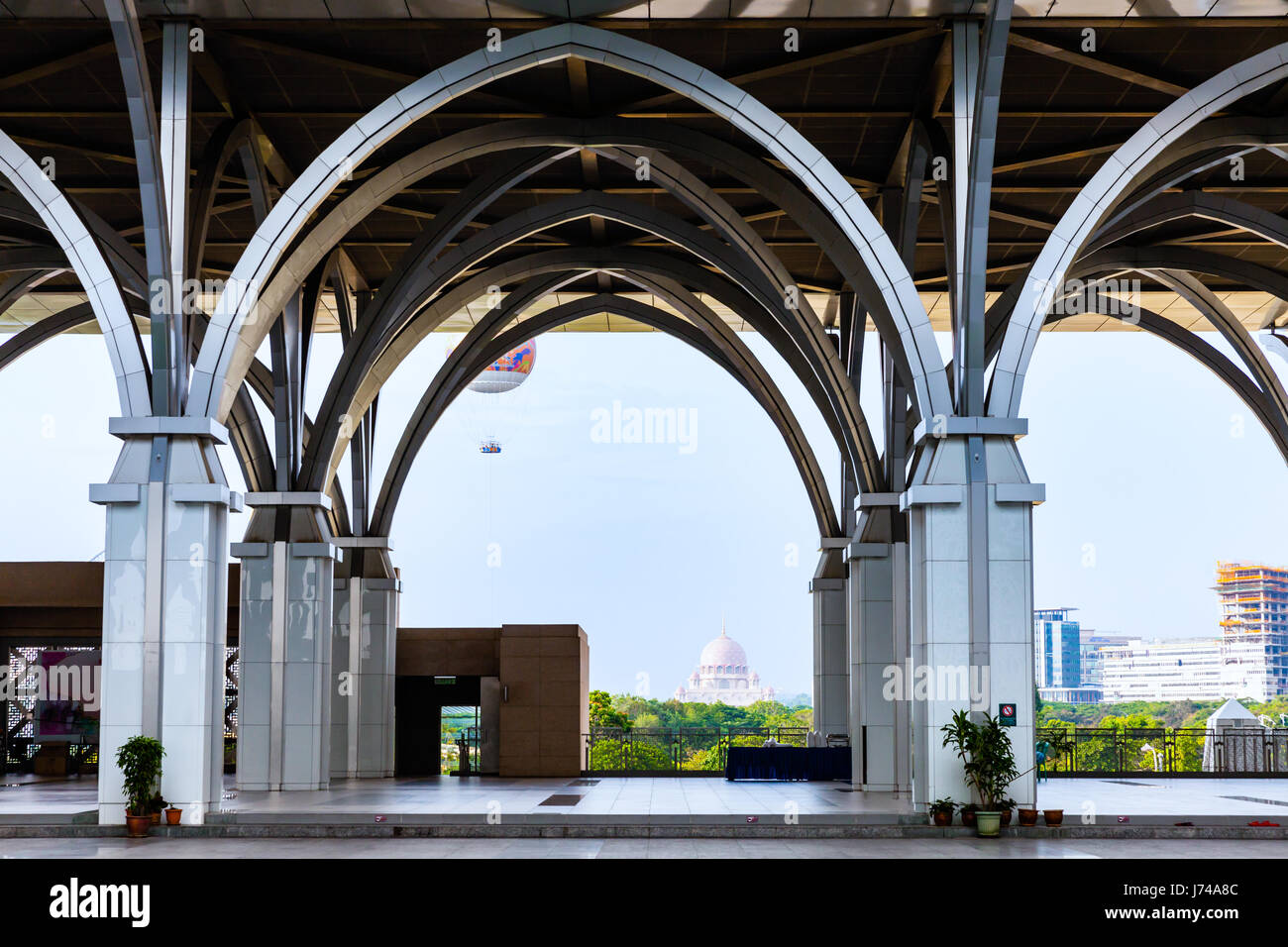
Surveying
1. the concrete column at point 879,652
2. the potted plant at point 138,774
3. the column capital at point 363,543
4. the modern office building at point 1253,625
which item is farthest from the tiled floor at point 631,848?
the modern office building at point 1253,625

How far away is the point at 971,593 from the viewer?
64.0ft

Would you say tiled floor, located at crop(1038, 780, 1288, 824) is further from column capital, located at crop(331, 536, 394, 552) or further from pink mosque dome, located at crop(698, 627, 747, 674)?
pink mosque dome, located at crop(698, 627, 747, 674)

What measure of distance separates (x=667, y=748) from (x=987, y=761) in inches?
2549

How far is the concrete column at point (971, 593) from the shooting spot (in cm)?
1922

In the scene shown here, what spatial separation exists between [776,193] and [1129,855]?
14189mm

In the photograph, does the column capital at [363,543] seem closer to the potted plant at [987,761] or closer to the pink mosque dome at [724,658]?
the potted plant at [987,761]

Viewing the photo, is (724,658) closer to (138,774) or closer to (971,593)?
(971,593)

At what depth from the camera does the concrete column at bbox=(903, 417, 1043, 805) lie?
19219mm

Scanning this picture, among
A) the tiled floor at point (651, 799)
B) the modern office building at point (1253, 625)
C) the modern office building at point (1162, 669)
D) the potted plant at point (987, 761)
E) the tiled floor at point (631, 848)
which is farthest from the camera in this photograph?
the modern office building at point (1162, 669)

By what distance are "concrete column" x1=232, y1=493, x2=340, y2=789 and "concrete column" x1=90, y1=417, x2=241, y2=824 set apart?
7.67m

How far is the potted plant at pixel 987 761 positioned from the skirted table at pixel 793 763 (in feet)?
42.8

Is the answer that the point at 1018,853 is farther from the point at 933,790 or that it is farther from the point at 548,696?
the point at 548,696
